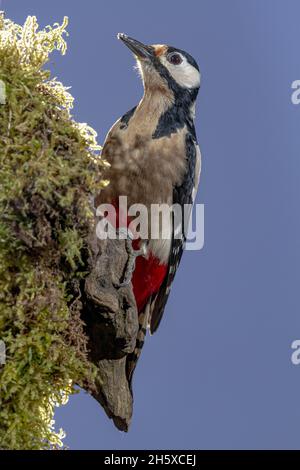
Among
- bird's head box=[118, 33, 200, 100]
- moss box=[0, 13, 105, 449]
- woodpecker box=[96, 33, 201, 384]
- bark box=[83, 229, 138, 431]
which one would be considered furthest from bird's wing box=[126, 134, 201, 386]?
moss box=[0, 13, 105, 449]

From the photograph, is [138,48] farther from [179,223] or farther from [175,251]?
[175,251]

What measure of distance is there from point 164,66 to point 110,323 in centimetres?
118

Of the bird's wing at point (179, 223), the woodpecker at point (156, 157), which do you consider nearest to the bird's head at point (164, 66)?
the woodpecker at point (156, 157)

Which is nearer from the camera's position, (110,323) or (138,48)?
(110,323)

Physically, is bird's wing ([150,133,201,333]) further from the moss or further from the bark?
the moss

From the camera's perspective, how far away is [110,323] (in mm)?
2123

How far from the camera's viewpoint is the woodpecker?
104 inches

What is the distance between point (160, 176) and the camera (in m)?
2.67

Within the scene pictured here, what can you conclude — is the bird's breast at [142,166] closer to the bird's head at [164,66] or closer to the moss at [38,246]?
the bird's head at [164,66]

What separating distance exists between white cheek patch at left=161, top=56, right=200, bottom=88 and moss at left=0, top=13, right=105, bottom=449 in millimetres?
864

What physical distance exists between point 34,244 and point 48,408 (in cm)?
58

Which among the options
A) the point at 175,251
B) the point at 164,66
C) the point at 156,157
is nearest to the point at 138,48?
the point at 164,66

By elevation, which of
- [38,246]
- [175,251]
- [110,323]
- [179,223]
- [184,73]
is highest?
[184,73]
